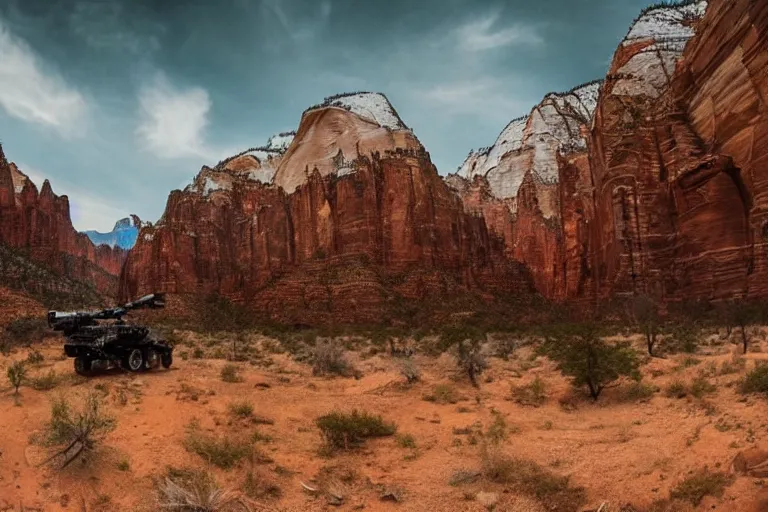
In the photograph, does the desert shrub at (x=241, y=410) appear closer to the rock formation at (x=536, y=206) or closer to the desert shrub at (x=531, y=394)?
the desert shrub at (x=531, y=394)

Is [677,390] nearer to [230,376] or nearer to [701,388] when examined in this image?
[701,388]

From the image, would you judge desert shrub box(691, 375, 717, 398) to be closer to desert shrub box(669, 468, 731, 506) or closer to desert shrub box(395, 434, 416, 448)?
desert shrub box(669, 468, 731, 506)

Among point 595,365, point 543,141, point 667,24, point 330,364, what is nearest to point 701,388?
point 595,365

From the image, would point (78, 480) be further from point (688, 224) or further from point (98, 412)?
point (688, 224)

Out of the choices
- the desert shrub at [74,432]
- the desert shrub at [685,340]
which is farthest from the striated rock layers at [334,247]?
the desert shrub at [74,432]

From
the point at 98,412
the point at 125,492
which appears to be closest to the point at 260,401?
the point at 98,412

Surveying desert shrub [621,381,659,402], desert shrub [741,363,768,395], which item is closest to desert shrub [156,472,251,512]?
desert shrub [621,381,659,402]
